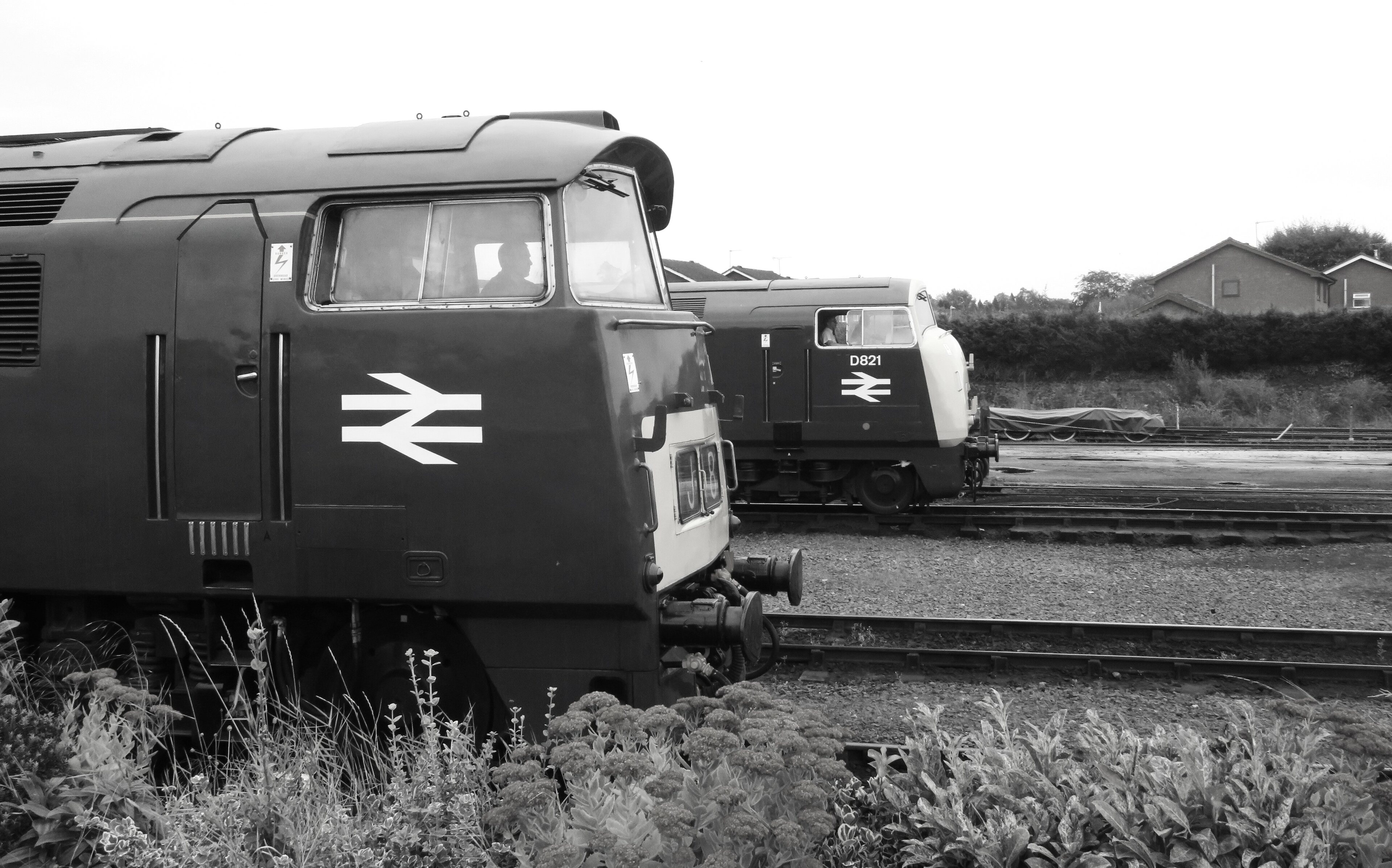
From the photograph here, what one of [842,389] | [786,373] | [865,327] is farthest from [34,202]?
[865,327]

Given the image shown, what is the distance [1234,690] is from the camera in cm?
706

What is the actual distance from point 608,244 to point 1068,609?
5942 mm

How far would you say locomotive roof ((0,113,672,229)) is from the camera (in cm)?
466

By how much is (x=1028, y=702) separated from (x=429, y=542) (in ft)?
13.6

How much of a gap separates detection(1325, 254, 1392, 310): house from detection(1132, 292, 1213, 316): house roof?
25.1 feet

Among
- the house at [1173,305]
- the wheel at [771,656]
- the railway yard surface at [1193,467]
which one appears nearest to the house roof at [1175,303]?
the house at [1173,305]

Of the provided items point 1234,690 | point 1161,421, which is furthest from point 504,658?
point 1161,421

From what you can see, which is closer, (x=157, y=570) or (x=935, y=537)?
(x=157, y=570)

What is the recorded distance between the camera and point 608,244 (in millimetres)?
5102

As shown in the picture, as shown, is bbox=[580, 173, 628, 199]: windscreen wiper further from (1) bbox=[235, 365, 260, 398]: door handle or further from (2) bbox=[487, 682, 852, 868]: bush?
(2) bbox=[487, 682, 852, 868]: bush

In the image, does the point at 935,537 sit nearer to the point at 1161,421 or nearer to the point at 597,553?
the point at 597,553

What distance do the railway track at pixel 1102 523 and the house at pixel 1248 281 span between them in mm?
42359

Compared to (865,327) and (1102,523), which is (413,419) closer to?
(865,327)

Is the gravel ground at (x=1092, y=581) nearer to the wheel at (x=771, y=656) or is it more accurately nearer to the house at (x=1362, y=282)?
the wheel at (x=771, y=656)
